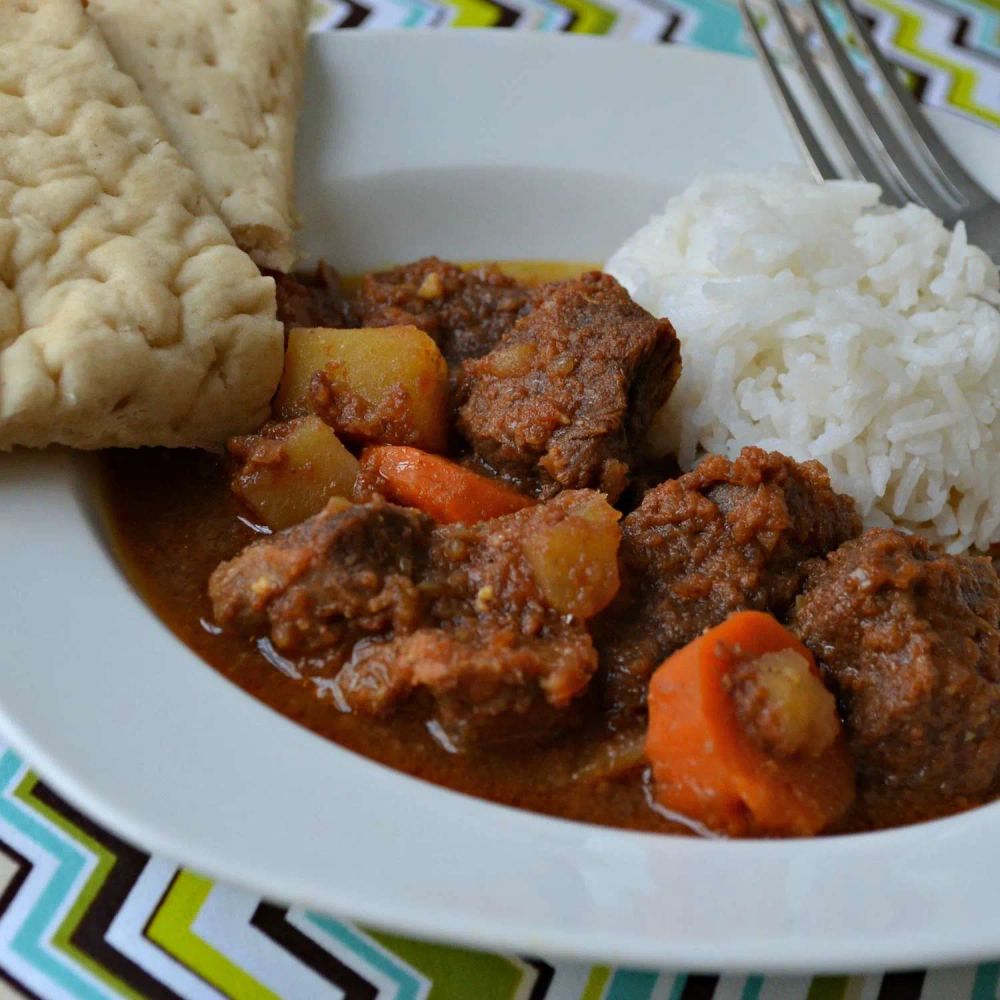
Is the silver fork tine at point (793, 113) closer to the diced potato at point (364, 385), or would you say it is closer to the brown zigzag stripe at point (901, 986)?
the diced potato at point (364, 385)

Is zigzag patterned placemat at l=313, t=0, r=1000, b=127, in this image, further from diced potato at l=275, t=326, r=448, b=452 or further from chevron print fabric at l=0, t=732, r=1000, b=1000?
chevron print fabric at l=0, t=732, r=1000, b=1000

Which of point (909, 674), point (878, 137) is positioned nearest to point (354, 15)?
point (878, 137)

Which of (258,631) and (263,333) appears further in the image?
(263,333)

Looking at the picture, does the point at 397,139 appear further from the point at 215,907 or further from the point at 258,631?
the point at 215,907

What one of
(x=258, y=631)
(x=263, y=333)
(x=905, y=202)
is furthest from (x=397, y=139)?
(x=258, y=631)

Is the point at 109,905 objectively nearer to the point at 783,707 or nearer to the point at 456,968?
the point at 456,968

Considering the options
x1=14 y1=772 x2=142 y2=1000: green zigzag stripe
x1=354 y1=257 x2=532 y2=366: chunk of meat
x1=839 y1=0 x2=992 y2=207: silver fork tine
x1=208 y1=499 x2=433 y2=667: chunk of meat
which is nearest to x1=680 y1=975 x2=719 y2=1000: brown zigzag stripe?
x1=208 y1=499 x2=433 y2=667: chunk of meat

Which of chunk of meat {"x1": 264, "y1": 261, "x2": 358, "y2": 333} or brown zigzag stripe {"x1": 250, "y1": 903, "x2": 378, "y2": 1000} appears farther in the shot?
chunk of meat {"x1": 264, "y1": 261, "x2": 358, "y2": 333}

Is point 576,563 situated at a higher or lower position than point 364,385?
higher
